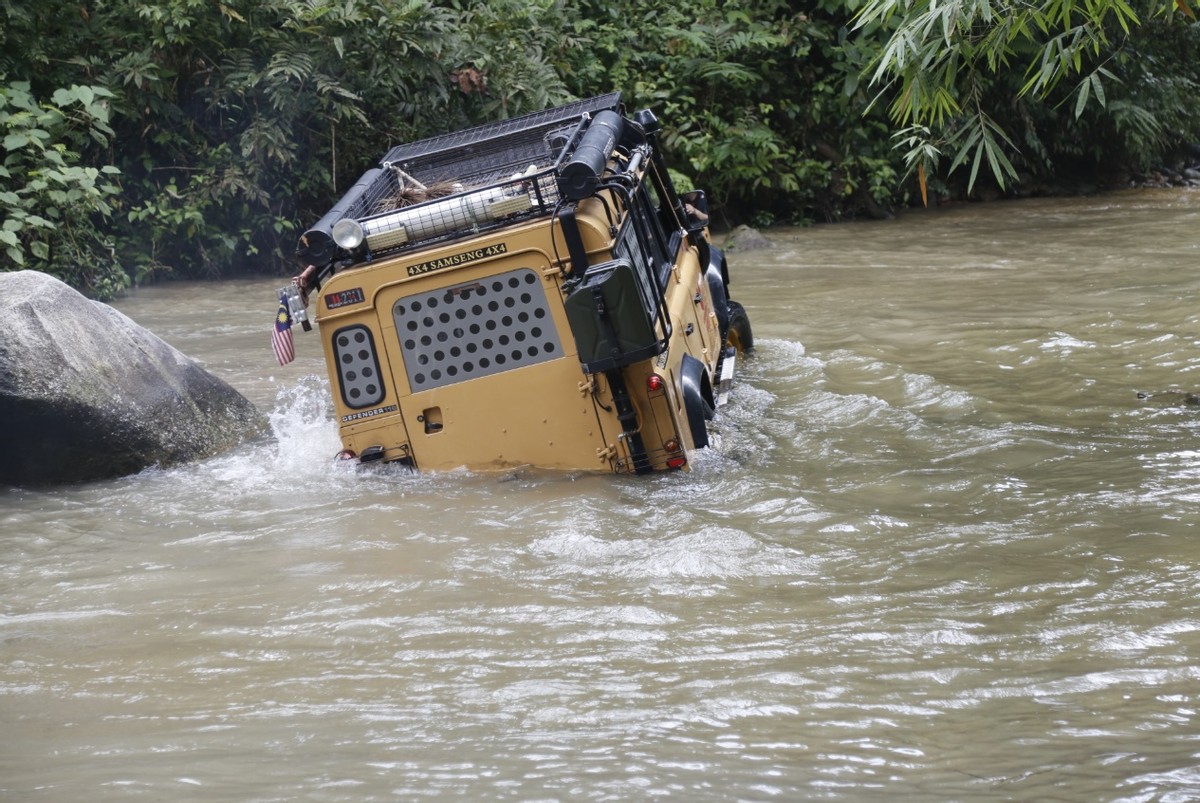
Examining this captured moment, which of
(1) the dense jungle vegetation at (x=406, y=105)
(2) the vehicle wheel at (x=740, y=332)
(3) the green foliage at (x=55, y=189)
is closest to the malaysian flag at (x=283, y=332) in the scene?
(2) the vehicle wheel at (x=740, y=332)

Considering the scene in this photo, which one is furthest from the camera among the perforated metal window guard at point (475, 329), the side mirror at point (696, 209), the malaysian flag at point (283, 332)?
the side mirror at point (696, 209)

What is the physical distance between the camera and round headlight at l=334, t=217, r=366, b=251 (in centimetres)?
643

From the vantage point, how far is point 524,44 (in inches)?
634

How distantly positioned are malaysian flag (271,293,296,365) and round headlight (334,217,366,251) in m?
0.65

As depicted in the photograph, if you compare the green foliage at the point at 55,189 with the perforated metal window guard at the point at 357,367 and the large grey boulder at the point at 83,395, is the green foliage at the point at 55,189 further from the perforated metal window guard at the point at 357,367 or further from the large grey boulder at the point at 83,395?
the perforated metal window guard at the point at 357,367

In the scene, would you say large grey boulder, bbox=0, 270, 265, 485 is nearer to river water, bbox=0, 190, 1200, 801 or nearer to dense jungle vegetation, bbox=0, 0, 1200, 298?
river water, bbox=0, 190, 1200, 801

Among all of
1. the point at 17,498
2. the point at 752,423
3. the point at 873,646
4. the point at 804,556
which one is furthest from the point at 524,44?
the point at 873,646

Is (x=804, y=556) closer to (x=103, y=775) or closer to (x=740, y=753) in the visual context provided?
(x=740, y=753)

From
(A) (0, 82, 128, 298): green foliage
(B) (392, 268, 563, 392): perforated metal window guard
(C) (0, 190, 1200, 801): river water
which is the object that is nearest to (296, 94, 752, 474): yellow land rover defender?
(B) (392, 268, 563, 392): perforated metal window guard

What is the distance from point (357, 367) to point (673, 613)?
8.86 ft

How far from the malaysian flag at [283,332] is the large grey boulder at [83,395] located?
3.96ft

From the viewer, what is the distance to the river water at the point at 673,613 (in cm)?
355

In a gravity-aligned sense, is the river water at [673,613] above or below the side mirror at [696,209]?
below

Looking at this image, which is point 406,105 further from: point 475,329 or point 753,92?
point 475,329
